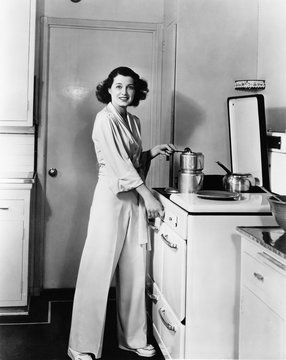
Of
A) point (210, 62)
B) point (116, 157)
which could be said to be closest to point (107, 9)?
point (210, 62)

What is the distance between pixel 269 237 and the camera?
213 centimetres

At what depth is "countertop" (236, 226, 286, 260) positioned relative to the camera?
6.36 feet

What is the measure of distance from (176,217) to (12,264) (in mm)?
1482

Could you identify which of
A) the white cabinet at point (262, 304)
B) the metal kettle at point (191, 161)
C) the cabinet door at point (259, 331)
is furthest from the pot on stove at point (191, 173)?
the cabinet door at point (259, 331)

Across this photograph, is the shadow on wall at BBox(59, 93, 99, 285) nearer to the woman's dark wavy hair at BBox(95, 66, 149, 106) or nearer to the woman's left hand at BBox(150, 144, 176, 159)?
the woman's dark wavy hair at BBox(95, 66, 149, 106)

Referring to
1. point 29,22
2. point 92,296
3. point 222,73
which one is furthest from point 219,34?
point 92,296

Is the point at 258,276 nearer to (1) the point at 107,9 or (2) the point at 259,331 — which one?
(2) the point at 259,331

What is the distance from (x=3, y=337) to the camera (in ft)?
10.7

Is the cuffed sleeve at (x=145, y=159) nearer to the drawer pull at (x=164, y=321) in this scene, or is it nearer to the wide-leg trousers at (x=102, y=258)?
the wide-leg trousers at (x=102, y=258)

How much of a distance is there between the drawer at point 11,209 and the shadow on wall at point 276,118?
5.65ft

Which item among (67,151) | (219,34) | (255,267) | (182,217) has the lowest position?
(255,267)

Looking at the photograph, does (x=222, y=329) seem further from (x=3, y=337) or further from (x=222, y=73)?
(x=222, y=73)

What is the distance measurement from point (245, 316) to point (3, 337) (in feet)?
5.39

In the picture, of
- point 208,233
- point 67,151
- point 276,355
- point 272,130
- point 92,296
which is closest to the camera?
point 276,355
